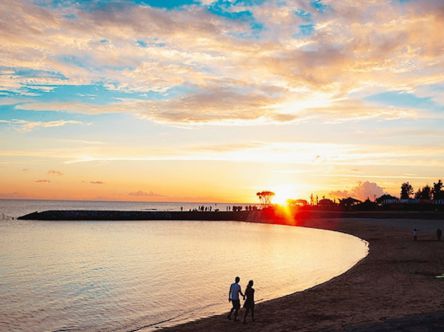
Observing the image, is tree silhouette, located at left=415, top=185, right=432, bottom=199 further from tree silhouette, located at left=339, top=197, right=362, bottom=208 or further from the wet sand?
the wet sand

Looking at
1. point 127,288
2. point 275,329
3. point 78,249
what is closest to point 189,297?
point 127,288

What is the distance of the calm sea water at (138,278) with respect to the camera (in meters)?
25.1

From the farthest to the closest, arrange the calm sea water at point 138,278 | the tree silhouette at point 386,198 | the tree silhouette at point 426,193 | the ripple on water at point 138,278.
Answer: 1. the tree silhouette at point 426,193
2. the tree silhouette at point 386,198
3. the ripple on water at point 138,278
4. the calm sea water at point 138,278

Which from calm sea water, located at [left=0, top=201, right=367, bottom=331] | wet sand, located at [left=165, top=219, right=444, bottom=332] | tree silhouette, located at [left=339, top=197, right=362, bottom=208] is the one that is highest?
tree silhouette, located at [left=339, top=197, right=362, bottom=208]

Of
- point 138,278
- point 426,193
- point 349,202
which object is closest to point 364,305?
point 138,278

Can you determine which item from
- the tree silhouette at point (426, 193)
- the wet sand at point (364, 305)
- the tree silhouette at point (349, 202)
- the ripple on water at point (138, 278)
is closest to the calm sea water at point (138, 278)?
the ripple on water at point (138, 278)

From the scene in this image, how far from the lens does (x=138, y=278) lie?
37938mm

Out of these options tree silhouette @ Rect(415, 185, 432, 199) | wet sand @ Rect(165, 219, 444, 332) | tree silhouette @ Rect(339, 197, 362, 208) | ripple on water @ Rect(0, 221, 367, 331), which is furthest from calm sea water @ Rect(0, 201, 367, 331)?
tree silhouette @ Rect(415, 185, 432, 199)

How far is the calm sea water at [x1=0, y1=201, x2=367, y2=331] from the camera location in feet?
82.2

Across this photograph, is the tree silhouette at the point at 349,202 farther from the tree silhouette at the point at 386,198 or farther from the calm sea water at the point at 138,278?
the calm sea water at the point at 138,278

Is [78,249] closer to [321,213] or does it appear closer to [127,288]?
[127,288]

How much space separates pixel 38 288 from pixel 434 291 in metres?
27.8

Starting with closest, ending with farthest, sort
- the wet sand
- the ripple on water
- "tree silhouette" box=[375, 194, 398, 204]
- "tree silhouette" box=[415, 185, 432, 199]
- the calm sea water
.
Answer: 1. the wet sand
2. the calm sea water
3. the ripple on water
4. "tree silhouette" box=[375, 194, 398, 204]
5. "tree silhouette" box=[415, 185, 432, 199]

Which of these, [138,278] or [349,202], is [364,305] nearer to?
[138,278]
